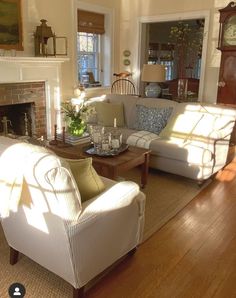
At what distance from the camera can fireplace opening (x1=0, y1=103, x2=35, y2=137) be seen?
4.93 metres

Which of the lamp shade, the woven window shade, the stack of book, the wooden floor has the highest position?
the woven window shade

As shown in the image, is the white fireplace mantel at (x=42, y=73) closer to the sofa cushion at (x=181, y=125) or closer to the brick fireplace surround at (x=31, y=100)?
the brick fireplace surround at (x=31, y=100)

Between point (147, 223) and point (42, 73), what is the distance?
3.15 metres

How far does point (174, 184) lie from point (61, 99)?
2.78 meters

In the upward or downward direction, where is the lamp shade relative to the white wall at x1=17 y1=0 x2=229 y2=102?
downward

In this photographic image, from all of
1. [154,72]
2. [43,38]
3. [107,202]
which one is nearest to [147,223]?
[107,202]

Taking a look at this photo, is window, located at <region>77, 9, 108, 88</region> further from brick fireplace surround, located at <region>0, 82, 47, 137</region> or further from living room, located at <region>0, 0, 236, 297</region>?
brick fireplace surround, located at <region>0, 82, 47, 137</region>

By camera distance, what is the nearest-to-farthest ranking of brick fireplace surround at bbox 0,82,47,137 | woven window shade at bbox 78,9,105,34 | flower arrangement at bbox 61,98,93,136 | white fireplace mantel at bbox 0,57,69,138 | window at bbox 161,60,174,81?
flower arrangement at bbox 61,98,93,136
white fireplace mantel at bbox 0,57,69,138
brick fireplace surround at bbox 0,82,47,137
woven window shade at bbox 78,9,105,34
window at bbox 161,60,174,81

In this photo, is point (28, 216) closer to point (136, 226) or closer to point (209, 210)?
point (136, 226)

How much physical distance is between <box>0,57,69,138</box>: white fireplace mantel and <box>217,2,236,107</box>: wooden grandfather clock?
261cm

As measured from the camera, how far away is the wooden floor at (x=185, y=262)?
198 cm

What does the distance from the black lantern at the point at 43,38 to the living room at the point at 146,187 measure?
0.10 m

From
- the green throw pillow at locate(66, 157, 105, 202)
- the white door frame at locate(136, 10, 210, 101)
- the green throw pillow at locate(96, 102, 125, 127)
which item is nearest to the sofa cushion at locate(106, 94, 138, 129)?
the green throw pillow at locate(96, 102, 125, 127)

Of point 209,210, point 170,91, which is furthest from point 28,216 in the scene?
point 170,91
